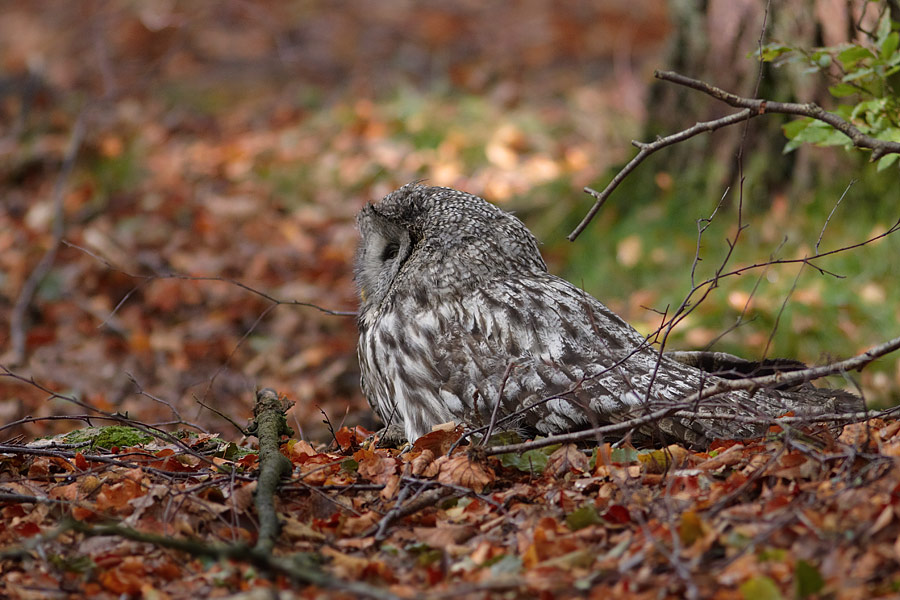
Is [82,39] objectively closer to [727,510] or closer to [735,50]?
[735,50]

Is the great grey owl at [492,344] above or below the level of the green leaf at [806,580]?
above

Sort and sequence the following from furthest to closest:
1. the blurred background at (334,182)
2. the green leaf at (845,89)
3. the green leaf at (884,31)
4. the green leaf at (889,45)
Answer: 1. the blurred background at (334,182)
2. the green leaf at (845,89)
3. the green leaf at (884,31)
4. the green leaf at (889,45)

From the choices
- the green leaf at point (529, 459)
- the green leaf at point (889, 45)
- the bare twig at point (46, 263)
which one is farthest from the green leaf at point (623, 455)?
the bare twig at point (46, 263)

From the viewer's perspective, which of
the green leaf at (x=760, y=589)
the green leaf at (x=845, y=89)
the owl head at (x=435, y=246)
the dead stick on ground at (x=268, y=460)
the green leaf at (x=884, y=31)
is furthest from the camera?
the owl head at (x=435, y=246)

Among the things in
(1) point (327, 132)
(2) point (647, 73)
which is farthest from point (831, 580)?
(2) point (647, 73)

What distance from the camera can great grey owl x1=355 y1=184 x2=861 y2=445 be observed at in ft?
14.5

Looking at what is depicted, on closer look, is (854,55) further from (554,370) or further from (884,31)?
(554,370)

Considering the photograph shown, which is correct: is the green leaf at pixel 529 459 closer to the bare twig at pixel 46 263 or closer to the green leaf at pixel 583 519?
the green leaf at pixel 583 519

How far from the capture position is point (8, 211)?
11.4 m

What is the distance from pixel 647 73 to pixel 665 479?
35.6 ft

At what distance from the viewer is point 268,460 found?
414 cm

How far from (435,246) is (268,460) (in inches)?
64.9

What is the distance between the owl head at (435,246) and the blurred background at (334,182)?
0.77 m

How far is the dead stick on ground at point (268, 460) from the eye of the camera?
3547 mm
